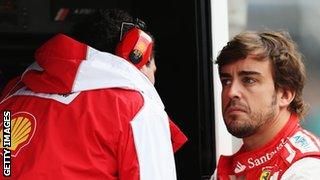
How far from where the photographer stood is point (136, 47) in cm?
163

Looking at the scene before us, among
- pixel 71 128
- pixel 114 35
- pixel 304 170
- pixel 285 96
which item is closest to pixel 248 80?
pixel 285 96

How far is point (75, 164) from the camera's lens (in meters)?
1.43

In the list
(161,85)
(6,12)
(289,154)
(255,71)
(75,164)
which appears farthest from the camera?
(6,12)

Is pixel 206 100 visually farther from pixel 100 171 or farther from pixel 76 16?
pixel 76 16

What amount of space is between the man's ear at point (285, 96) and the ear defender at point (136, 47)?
447 mm

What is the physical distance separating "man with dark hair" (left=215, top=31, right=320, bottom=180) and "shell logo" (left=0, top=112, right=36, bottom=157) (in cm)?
61

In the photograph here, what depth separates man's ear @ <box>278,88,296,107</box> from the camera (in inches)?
67.2

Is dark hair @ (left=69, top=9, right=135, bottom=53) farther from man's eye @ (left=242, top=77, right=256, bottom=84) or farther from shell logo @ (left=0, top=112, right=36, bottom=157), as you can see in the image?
man's eye @ (left=242, top=77, right=256, bottom=84)

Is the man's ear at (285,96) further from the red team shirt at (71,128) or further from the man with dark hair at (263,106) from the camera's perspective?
the red team shirt at (71,128)

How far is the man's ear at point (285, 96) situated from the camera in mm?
1708

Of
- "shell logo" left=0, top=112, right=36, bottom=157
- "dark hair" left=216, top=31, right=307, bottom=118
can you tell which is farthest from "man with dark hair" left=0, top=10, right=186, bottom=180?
"dark hair" left=216, top=31, right=307, bottom=118

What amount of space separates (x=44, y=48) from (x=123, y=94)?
300mm

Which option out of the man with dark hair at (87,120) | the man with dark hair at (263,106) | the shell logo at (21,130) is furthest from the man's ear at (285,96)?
the shell logo at (21,130)

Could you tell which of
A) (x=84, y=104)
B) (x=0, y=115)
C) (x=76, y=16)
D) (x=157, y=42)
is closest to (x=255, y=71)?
(x=84, y=104)
